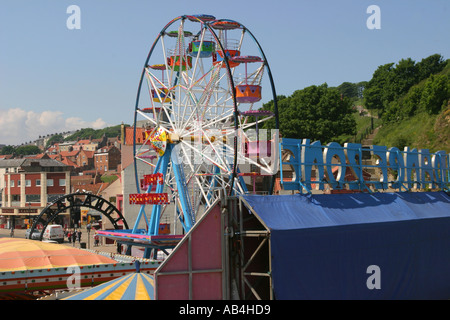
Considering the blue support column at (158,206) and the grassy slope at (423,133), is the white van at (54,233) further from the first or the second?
the grassy slope at (423,133)

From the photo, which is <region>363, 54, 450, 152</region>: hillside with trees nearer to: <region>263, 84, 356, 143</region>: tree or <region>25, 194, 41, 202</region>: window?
<region>263, 84, 356, 143</region>: tree

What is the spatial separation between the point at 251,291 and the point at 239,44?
1085 inches

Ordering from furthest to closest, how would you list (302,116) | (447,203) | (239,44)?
(302,116), (239,44), (447,203)

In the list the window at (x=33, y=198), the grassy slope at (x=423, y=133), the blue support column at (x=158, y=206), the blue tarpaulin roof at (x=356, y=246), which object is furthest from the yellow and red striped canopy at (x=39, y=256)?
the window at (x=33, y=198)

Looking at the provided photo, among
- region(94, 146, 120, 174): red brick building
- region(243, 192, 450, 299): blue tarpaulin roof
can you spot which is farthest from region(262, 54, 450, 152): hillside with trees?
region(94, 146, 120, 174): red brick building

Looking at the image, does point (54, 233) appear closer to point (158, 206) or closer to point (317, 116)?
point (158, 206)

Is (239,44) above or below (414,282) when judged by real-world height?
above

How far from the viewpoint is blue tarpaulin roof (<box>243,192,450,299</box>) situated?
20844mm

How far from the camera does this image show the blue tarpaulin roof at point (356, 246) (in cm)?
2084

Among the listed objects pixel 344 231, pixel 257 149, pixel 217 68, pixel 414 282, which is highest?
pixel 217 68

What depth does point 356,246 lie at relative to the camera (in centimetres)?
2331

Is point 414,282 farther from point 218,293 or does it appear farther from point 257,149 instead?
point 257,149
